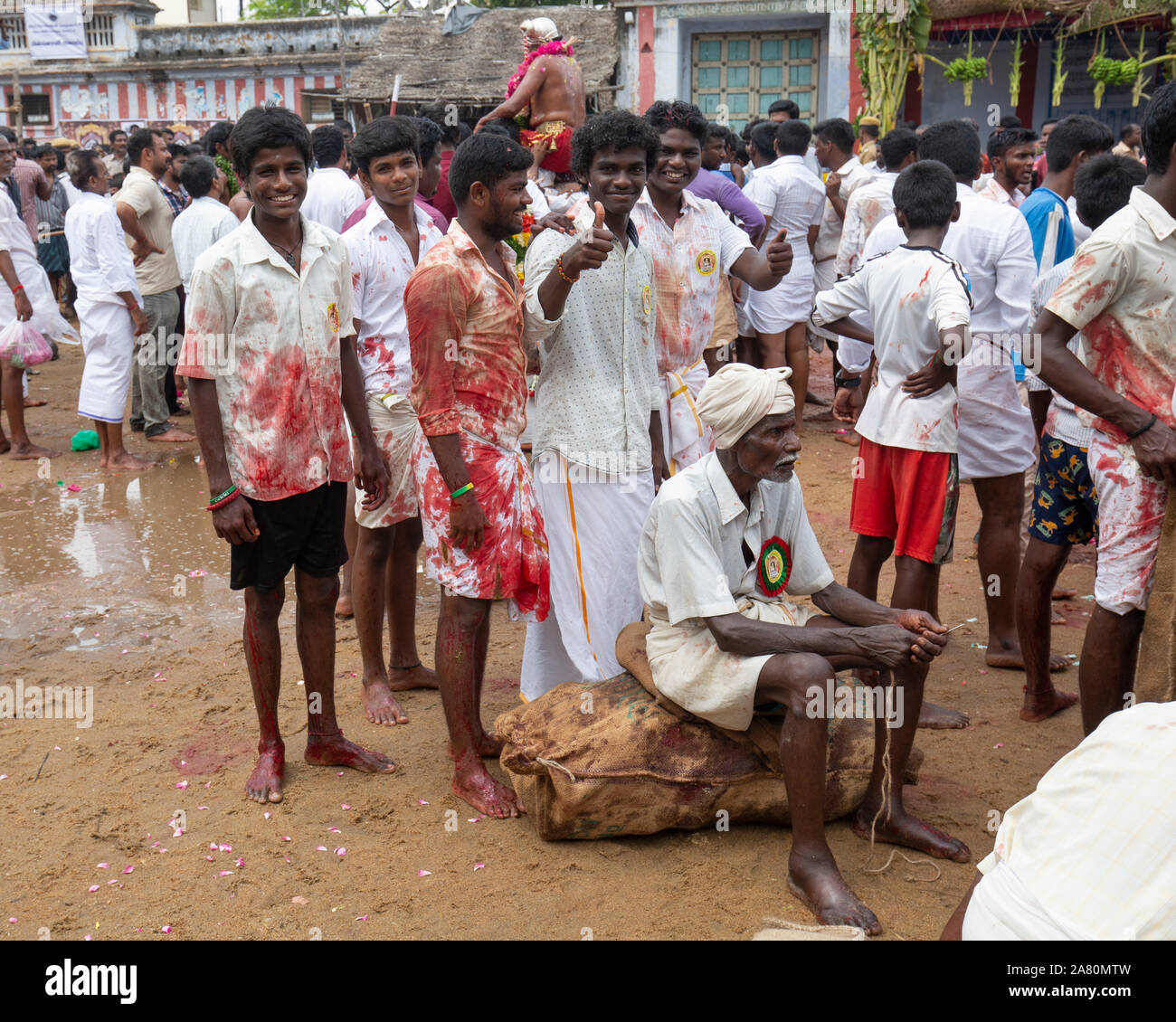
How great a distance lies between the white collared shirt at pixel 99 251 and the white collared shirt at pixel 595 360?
579cm

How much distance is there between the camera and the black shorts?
13.2ft

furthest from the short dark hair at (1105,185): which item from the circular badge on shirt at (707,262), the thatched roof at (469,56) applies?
the thatched roof at (469,56)

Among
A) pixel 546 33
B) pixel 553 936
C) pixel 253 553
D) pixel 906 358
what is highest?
pixel 546 33

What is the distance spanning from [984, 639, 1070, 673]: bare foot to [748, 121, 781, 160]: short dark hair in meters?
5.95

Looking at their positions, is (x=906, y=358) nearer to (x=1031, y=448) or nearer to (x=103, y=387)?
(x=1031, y=448)

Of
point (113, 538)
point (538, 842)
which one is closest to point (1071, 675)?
point (538, 842)

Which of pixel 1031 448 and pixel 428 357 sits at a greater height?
pixel 428 357

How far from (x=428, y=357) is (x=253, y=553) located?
0.95 m

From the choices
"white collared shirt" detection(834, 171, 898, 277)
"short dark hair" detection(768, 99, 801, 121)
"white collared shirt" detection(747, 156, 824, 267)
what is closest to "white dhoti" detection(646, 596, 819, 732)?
"white collared shirt" detection(834, 171, 898, 277)

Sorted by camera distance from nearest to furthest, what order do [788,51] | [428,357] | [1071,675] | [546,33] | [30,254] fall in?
[428,357] → [1071,675] → [546,33] → [30,254] → [788,51]

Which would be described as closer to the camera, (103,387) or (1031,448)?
(1031,448)

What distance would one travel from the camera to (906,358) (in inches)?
181

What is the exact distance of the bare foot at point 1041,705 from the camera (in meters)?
4.66

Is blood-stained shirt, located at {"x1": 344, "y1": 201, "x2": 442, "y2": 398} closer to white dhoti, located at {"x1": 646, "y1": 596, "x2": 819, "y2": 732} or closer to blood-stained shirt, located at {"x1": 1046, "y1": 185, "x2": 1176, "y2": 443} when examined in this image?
white dhoti, located at {"x1": 646, "y1": 596, "x2": 819, "y2": 732}
